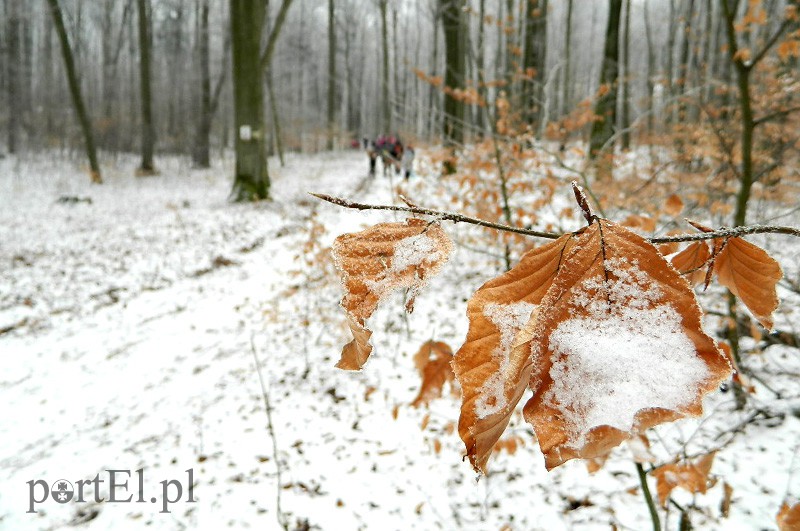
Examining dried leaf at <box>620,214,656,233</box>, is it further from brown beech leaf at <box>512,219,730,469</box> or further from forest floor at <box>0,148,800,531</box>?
brown beech leaf at <box>512,219,730,469</box>

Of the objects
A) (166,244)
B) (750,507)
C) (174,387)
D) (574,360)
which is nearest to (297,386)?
(174,387)

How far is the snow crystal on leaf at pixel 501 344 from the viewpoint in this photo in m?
0.39

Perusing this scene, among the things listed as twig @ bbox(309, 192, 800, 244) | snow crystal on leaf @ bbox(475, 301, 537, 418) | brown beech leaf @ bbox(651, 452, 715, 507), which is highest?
twig @ bbox(309, 192, 800, 244)

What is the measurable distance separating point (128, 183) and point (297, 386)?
14.2 meters

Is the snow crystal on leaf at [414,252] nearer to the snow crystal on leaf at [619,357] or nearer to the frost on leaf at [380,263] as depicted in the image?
the frost on leaf at [380,263]

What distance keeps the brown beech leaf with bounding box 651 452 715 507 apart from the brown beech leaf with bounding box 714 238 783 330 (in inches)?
50.5

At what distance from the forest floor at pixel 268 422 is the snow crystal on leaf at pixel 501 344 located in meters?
1.76

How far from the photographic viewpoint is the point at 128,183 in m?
14.8

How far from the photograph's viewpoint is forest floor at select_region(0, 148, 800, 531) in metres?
2.48

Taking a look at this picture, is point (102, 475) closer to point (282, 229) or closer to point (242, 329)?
point (242, 329)

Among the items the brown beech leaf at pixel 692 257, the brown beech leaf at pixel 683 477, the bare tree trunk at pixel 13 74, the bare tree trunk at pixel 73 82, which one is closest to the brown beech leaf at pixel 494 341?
the brown beech leaf at pixel 692 257

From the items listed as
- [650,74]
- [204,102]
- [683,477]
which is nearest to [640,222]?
[683,477]

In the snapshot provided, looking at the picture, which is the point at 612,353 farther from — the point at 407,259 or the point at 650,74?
the point at 650,74

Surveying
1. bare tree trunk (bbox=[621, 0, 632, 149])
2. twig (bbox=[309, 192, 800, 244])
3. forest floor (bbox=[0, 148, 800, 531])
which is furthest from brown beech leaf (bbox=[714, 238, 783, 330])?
bare tree trunk (bbox=[621, 0, 632, 149])
